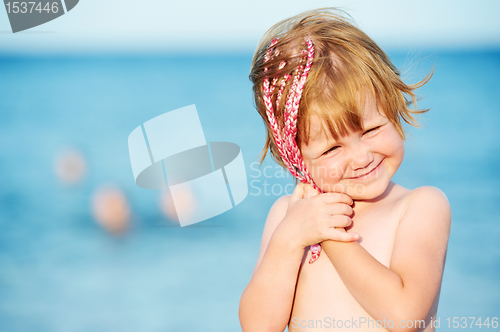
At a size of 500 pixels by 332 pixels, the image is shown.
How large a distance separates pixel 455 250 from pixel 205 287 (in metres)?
1.54

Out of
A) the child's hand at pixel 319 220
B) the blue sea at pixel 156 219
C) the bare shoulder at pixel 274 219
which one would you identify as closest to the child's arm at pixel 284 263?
the child's hand at pixel 319 220

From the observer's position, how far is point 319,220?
1.15 metres

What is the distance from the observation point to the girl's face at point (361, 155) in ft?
3.76

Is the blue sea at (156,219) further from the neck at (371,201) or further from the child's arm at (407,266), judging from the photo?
the child's arm at (407,266)

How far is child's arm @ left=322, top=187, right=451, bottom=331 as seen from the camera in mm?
1049

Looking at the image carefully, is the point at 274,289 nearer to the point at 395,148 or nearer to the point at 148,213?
the point at 395,148

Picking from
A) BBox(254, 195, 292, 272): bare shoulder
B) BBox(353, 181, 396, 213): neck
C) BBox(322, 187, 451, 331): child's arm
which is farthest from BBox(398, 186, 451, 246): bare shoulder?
BBox(254, 195, 292, 272): bare shoulder

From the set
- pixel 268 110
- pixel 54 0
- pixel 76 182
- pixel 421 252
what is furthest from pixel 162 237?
pixel 54 0

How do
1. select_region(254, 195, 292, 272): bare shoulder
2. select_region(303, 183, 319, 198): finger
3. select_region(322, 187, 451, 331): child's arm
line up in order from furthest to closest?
select_region(254, 195, 292, 272): bare shoulder, select_region(303, 183, 319, 198): finger, select_region(322, 187, 451, 331): child's arm

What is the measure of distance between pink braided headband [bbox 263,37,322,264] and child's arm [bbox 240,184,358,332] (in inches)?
3.1

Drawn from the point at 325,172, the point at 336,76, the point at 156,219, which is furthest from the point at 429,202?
the point at 156,219

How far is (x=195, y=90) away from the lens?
775 cm

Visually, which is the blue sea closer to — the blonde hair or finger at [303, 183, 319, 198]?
the blonde hair

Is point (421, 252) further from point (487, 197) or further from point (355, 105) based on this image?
point (487, 197)
